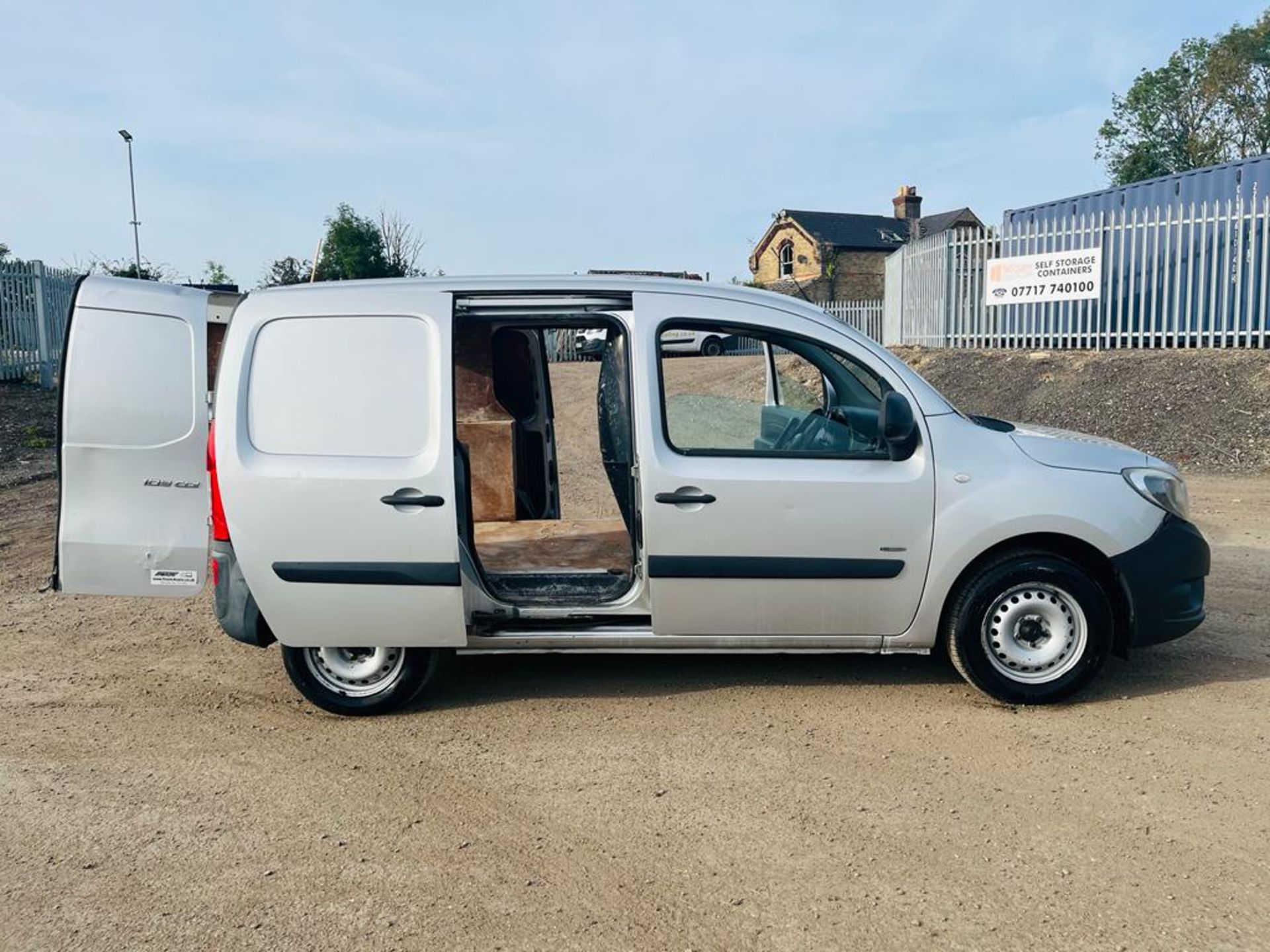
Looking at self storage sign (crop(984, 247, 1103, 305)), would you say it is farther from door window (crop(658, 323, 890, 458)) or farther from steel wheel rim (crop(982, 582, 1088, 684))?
steel wheel rim (crop(982, 582, 1088, 684))

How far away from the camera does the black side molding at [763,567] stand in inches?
188

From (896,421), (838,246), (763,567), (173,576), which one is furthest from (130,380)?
(838,246)

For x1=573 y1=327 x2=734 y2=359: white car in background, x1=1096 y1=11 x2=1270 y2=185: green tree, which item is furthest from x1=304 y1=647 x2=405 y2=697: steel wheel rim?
x1=1096 y1=11 x2=1270 y2=185: green tree

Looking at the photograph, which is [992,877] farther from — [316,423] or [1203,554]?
[316,423]

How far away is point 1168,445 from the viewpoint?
12.8 meters

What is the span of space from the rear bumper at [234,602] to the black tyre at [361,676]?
21cm

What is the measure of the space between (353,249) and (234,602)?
30063 mm

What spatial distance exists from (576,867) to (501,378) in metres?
3.72

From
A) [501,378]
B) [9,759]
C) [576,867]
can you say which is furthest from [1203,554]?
[9,759]

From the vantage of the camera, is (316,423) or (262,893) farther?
(316,423)

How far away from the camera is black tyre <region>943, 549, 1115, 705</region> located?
4.84 metres

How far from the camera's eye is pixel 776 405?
17.3ft

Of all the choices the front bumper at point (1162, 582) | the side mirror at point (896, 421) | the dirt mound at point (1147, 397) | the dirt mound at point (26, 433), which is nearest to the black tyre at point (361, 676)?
the side mirror at point (896, 421)

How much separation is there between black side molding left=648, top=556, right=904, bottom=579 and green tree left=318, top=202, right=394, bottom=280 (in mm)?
26938
